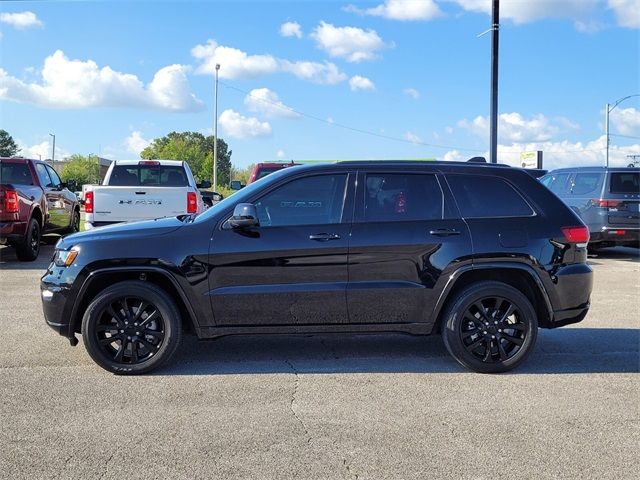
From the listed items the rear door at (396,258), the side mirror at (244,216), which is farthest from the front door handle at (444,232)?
the side mirror at (244,216)

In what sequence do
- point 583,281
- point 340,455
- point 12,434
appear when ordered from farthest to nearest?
point 583,281
point 12,434
point 340,455

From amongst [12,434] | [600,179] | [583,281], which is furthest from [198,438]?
[600,179]

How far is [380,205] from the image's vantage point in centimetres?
541

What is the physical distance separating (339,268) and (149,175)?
8606 mm

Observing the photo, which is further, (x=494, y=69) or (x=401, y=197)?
(x=494, y=69)

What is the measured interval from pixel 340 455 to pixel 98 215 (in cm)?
836

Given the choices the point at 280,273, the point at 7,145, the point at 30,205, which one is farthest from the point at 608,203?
the point at 7,145

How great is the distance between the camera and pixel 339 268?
523 cm

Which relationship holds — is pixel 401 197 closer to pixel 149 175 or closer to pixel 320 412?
pixel 320 412

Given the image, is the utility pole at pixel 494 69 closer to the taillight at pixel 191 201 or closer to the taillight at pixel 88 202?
the taillight at pixel 191 201

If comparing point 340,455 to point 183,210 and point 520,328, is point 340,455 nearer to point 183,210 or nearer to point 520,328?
point 520,328

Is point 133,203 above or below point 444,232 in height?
above

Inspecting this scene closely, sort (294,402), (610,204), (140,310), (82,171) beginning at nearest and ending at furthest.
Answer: (294,402) → (140,310) → (610,204) → (82,171)

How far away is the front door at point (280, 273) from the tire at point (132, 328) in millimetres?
403
